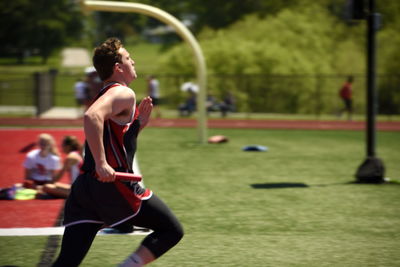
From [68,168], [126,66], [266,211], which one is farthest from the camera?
[68,168]

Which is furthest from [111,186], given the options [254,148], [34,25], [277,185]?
[34,25]

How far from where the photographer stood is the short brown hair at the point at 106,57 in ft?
12.5

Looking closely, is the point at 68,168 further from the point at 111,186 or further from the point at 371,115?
the point at 371,115

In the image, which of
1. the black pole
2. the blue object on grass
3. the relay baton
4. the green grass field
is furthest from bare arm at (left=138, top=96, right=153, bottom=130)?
the blue object on grass

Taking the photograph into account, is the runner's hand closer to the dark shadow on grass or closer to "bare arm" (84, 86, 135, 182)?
"bare arm" (84, 86, 135, 182)

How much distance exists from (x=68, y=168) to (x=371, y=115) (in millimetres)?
4886

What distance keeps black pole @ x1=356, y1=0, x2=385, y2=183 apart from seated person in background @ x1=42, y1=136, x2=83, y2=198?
456 cm

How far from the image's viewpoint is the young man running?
375cm

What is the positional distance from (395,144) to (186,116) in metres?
11.4

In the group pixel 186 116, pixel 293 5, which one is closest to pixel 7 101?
pixel 186 116

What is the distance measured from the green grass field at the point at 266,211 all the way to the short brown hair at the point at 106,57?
6.81ft

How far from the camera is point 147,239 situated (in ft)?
13.2

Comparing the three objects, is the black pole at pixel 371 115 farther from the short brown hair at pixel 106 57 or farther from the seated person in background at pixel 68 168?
the short brown hair at pixel 106 57

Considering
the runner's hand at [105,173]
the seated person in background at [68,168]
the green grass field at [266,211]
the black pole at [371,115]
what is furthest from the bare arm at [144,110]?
the black pole at [371,115]
